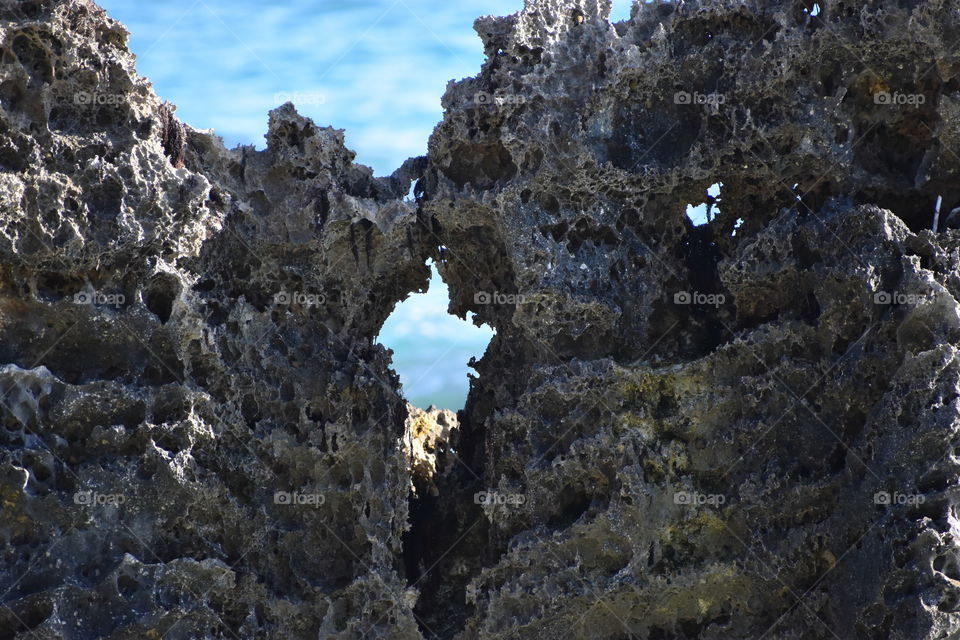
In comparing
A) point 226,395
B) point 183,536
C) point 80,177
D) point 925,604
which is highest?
point 80,177

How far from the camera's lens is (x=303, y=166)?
15.5 metres

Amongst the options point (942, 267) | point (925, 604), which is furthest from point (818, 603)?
point (942, 267)

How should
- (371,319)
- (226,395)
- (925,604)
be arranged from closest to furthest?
1. (925,604)
2. (226,395)
3. (371,319)

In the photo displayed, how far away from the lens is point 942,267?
45.3 ft

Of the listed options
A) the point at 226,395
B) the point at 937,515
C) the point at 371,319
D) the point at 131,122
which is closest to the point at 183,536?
the point at 226,395

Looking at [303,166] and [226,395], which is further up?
[303,166]

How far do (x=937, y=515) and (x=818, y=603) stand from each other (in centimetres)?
155

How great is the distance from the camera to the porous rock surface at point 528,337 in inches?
545

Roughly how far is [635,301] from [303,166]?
3633mm

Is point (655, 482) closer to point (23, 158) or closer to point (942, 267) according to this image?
point (942, 267)

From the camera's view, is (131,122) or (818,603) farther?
(131,122)

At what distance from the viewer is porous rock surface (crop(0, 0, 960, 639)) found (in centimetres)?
1385

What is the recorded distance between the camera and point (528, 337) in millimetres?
15070

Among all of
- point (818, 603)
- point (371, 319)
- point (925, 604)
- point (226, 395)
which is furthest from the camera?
point (371, 319)
